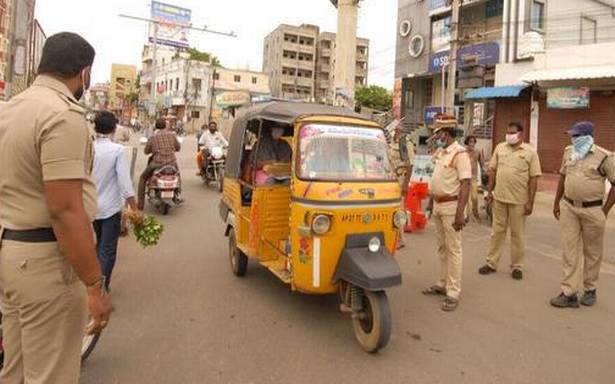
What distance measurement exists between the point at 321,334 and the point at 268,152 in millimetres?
2542

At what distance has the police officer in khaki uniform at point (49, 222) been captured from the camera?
6.79ft

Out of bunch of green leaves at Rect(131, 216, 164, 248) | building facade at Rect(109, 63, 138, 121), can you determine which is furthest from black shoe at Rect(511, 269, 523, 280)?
building facade at Rect(109, 63, 138, 121)

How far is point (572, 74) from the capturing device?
53.7 ft

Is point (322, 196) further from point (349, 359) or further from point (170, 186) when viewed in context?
point (170, 186)

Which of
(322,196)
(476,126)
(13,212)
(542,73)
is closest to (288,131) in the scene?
(322,196)

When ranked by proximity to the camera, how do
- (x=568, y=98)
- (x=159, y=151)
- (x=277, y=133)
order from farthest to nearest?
(x=568, y=98) < (x=159, y=151) < (x=277, y=133)

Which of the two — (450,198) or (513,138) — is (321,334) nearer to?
(450,198)

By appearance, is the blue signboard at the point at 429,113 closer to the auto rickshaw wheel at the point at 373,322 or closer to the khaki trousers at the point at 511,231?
the khaki trousers at the point at 511,231

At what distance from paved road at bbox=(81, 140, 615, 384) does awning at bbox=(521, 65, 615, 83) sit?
10799mm

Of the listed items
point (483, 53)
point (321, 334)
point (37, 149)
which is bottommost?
point (321, 334)

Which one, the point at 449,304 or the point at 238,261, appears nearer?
the point at 449,304

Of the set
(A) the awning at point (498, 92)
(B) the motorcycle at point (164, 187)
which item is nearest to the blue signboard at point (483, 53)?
(A) the awning at point (498, 92)

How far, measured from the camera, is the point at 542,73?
57.6ft

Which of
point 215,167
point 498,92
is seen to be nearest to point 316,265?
point 215,167
